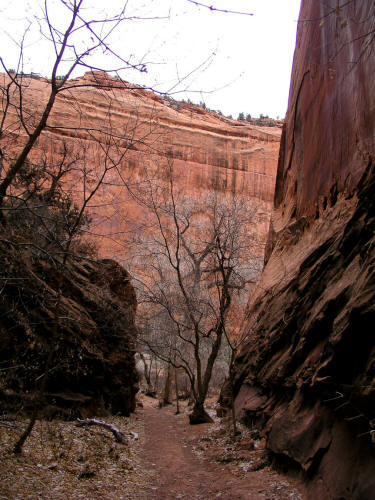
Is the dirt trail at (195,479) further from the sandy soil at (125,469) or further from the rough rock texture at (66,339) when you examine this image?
the rough rock texture at (66,339)

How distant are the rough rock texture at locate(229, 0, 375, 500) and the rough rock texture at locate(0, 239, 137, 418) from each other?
125 inches

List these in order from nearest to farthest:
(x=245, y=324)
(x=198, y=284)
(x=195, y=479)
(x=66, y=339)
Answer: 1. (x=195, y=479)
2. (x=66, y=339)
3. (x=245, y=324)
4. (x=198, y=284)

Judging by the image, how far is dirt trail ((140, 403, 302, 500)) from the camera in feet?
15.9

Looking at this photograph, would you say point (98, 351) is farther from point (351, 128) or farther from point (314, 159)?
→ point (351, 128)

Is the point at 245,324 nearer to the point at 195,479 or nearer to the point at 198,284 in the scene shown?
the point at 195,479

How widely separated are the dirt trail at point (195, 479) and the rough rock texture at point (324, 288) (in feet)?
1.38

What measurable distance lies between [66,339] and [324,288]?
5632 mm

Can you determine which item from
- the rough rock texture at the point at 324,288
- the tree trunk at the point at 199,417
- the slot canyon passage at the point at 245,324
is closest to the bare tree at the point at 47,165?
the slot canyon passage at the point at 245,324

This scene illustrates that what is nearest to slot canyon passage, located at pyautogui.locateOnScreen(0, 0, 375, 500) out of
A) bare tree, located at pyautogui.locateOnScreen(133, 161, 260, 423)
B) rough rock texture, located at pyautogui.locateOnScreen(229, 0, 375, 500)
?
rough rock texture, located at pyautogui.locateOnScreen(229, 0, 375, 500)

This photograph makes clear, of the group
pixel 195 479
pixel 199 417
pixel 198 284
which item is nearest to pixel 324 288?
pixel 195 479

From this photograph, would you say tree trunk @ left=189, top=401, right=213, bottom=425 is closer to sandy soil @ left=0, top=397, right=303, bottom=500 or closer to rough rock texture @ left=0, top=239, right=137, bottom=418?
rough rock texture @ left=0, top=239, right=137, bottom=418

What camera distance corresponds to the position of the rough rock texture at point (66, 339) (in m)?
6.21

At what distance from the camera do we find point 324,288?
5453 mm

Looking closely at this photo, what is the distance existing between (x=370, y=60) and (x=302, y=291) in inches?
136
